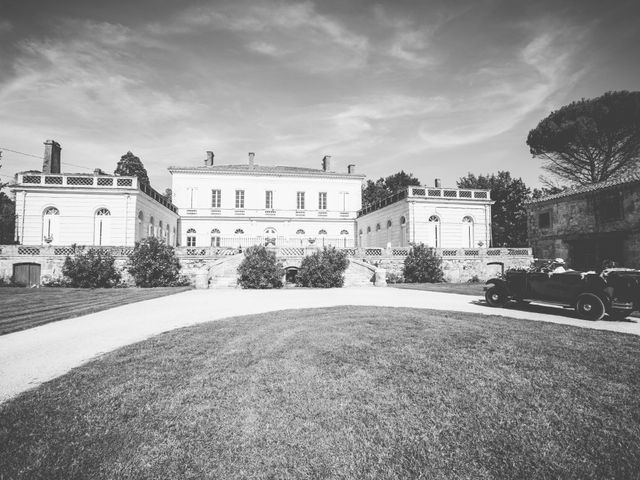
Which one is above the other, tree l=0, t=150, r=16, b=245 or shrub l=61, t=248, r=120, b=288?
tree l=0, t=150, r=16, b=245

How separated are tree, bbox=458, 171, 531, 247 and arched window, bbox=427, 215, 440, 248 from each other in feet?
52.6

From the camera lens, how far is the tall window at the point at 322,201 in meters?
34.2

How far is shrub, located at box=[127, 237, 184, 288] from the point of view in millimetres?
17656

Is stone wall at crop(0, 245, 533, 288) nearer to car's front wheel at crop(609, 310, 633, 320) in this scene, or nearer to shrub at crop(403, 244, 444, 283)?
shrub at crop(403, 244, 444, 283)

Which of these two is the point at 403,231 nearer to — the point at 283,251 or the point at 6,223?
the point at 283,251

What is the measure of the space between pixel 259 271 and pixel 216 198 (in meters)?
17.9

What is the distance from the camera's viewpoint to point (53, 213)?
22.6 m

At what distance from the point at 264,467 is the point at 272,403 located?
88 cm

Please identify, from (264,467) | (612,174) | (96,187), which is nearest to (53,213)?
(96,187)

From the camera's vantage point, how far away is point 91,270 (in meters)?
17.4

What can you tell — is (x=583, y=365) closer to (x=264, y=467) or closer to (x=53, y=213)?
(x=264, y=467)

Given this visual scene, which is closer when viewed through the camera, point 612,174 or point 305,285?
point 305,285

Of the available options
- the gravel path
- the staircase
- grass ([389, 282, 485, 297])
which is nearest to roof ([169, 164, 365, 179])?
the staircase

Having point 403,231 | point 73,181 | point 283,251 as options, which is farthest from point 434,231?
point 73,181
